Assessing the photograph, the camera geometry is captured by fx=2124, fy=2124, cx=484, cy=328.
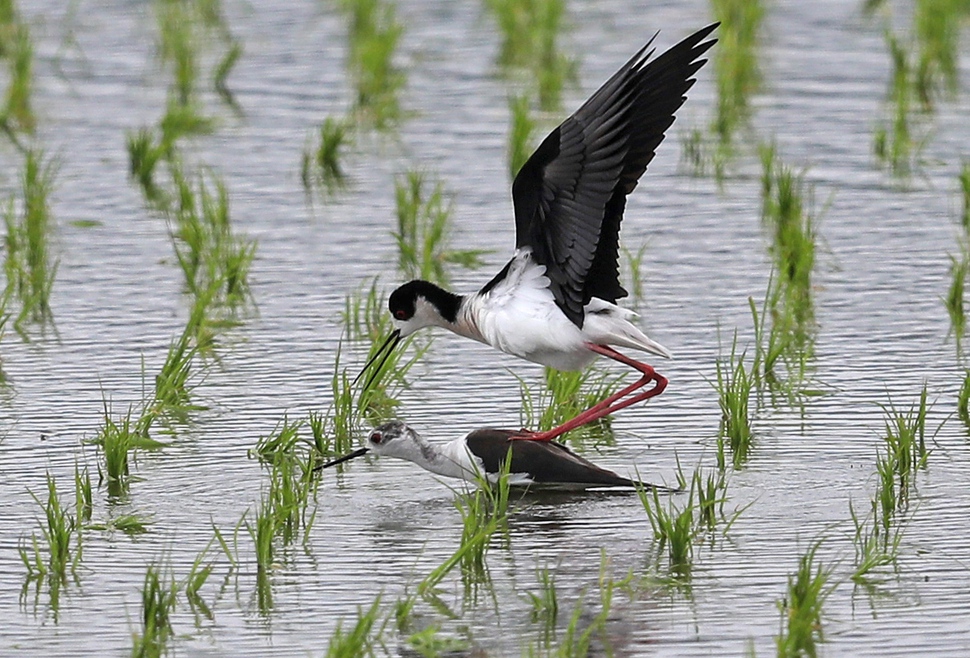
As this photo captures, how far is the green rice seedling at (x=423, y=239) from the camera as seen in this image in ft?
31.5

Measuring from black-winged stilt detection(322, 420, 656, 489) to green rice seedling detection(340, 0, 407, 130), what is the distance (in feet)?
20.6

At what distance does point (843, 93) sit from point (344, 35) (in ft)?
13.9

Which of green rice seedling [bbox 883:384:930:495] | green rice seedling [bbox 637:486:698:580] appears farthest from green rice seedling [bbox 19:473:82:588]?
green rice seedling [bbox 883:384:930:495]

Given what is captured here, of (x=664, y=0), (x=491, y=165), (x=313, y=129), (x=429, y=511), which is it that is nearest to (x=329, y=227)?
(x=491, y=165)

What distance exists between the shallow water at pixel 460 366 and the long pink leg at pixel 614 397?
0.58ft

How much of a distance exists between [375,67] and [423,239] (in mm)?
3775

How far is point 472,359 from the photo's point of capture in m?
8.84

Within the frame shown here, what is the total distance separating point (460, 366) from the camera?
28.6 feet

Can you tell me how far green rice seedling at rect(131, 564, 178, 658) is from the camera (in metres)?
5.26

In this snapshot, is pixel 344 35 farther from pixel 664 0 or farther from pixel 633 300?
pixel 633 300

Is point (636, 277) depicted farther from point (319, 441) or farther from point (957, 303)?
point (319, 441)

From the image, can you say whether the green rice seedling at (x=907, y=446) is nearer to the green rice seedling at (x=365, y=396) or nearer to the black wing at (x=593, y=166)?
the black wing at (x=593, y=166)

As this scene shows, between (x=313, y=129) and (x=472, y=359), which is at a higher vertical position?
(x=313, y=129)

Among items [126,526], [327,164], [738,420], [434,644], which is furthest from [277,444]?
[327,164]
